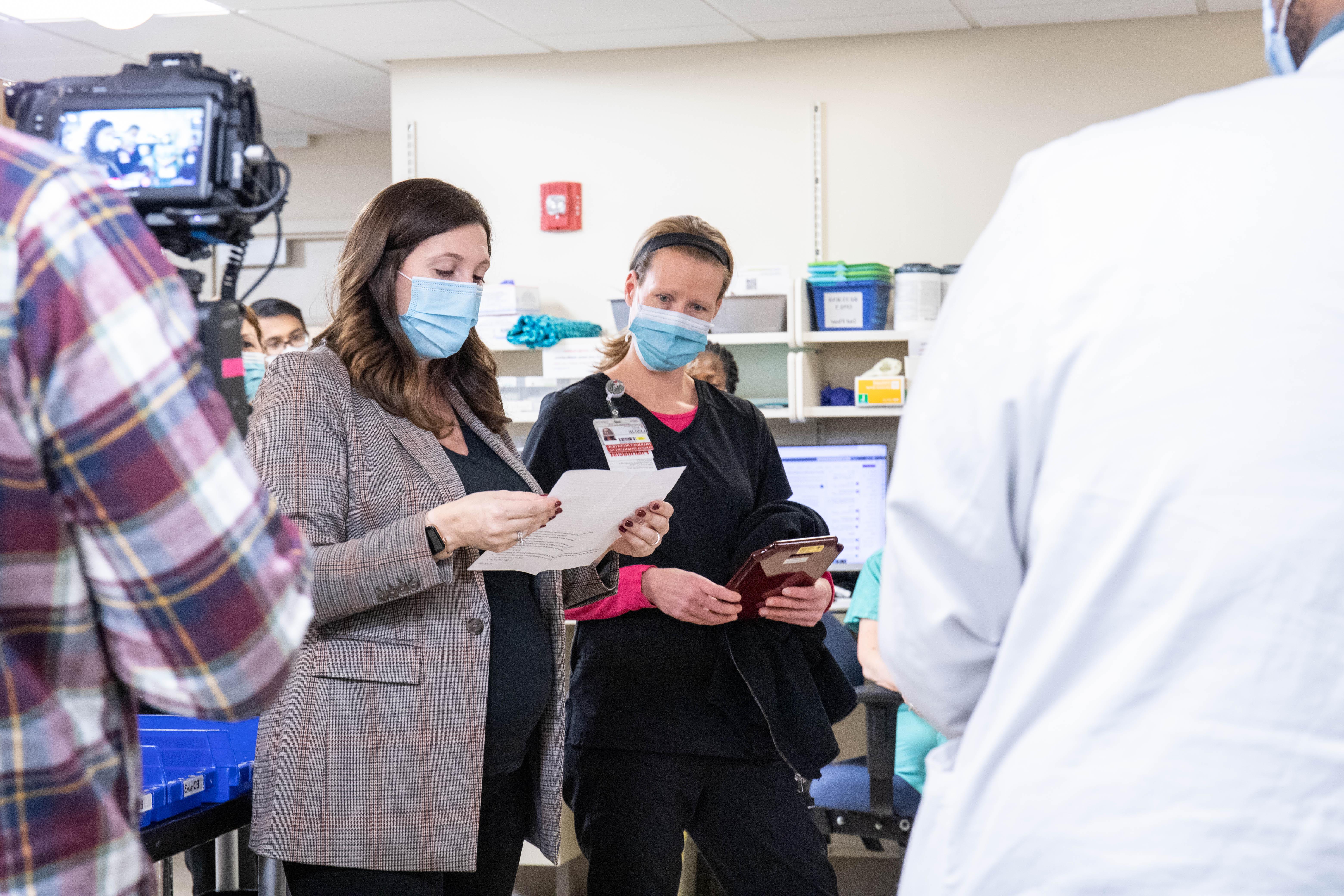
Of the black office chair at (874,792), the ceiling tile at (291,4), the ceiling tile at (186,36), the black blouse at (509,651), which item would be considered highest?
the ceiling tile at (186,36)

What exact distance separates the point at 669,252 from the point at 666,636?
697 mm

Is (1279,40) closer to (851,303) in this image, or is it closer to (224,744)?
(224,744)

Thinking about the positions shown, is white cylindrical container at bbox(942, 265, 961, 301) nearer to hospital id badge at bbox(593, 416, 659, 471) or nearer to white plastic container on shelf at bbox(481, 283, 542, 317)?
white plastic container on shelf at bbox(481, 283, 542, 317)

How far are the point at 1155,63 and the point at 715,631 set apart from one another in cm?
284

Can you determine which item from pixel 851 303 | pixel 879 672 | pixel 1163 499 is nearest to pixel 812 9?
pixel 851 303

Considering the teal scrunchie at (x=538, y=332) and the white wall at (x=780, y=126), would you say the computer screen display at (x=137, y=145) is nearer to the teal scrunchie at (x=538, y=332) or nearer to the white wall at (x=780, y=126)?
the teal scrunchie at (x=538, y=332)

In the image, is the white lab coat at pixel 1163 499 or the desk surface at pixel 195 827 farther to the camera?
the desk surface at pixel 195 827

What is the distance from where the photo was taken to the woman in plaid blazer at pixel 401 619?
138cm

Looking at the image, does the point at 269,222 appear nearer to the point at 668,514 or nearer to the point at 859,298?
the point at 859,298

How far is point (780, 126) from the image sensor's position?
4090 millimetres

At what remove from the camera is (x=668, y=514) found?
1.75m

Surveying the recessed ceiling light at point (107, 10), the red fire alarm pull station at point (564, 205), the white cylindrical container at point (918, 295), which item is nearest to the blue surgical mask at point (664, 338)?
the white cylindrical container at point (918, 295)

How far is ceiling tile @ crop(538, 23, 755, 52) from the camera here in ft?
13.0

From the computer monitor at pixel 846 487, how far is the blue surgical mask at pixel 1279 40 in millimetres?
2821
